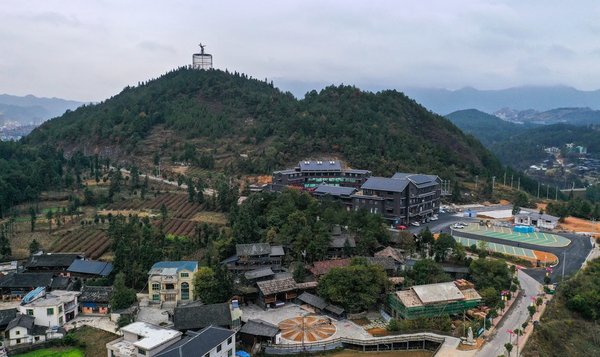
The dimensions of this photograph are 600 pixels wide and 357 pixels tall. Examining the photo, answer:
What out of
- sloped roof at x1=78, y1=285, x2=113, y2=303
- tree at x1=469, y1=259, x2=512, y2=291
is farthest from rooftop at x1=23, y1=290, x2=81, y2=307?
tree at x1=469, y1=259, x2=512, y2=291

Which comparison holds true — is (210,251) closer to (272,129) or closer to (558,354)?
(558,354)

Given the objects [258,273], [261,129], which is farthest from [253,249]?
[261,129]

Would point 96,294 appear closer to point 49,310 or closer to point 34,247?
point 49,310

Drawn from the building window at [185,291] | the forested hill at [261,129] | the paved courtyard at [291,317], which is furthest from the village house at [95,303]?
the forested hill at [261,129]

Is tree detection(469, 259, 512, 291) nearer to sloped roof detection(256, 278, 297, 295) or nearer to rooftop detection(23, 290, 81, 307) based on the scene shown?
sloped roof detection(256, 278, 297, 295)

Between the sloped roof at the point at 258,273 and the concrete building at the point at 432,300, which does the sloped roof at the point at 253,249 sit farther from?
the concrete building at the point at 432,300

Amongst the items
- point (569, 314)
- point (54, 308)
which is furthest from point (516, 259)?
point (54, 308)
